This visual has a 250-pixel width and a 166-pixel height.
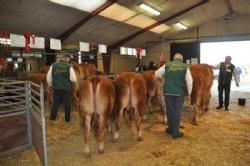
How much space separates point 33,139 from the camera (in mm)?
3639

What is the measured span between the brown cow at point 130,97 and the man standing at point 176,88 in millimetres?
497

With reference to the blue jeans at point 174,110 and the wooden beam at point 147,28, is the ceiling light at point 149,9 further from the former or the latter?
the blue jeans at point 174,110

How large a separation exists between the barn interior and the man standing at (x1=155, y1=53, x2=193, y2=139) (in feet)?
1.00

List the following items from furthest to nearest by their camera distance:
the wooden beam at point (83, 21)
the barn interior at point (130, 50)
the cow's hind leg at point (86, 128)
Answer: the wooden beam at point (83, 21), the barn interior at point (130, 50), the cow's hind leg at point (86, 128)

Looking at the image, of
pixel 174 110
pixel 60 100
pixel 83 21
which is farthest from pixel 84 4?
pixel 174 110

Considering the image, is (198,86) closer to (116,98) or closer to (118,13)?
(116,98)

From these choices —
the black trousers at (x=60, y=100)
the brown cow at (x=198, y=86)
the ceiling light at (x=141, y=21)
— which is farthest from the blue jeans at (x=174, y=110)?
the ceiling light at (x=141, y=21)

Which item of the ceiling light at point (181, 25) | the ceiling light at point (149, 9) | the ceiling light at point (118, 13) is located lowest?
the ceiling light at point (118, 13)

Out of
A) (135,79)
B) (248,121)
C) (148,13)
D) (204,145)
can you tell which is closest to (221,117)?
(248,121)

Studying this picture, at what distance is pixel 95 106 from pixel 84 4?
6250 mm

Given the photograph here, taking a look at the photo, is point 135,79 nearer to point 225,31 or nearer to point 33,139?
point 33,139

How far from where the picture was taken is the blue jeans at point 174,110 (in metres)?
4.09

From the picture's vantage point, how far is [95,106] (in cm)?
327

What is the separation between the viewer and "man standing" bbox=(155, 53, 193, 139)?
13.3ft
